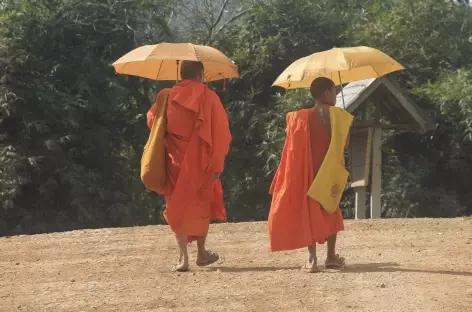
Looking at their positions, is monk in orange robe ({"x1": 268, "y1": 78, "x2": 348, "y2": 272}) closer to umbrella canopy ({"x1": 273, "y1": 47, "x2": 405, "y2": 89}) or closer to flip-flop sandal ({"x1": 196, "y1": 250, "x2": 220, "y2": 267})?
umbrella canopy ({"x1": 273, "y1": 47, "x2": 405, "y2": 89})

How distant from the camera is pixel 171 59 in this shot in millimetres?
7281

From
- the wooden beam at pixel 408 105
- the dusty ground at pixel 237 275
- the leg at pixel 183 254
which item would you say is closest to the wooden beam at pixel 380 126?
the wooden beam at pixel 408 105

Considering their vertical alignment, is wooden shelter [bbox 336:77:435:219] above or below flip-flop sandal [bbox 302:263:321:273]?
above

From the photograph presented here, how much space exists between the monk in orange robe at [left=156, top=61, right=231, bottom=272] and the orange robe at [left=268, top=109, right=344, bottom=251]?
587mm

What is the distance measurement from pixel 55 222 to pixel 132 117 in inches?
109

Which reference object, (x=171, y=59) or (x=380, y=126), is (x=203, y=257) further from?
(x=380, y=126)

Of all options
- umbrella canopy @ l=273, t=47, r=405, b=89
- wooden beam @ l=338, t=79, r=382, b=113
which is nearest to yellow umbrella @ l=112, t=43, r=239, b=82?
umbrella canopy @ l=273, t=47, r=405, b=89

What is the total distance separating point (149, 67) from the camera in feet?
27.3

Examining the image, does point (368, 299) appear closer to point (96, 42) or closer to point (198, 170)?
point (198, 170)

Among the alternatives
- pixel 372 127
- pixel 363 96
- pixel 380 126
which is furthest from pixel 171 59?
pixel 380 126

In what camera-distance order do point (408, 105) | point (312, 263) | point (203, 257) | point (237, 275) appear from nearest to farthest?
point (237, 275) → point (312, 263) → point (203, 257) → point (408, 105)

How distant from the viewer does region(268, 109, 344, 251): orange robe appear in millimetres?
7207

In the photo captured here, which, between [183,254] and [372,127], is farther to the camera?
[372,127]

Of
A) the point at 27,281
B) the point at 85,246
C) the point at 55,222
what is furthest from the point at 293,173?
the point at 55,222
